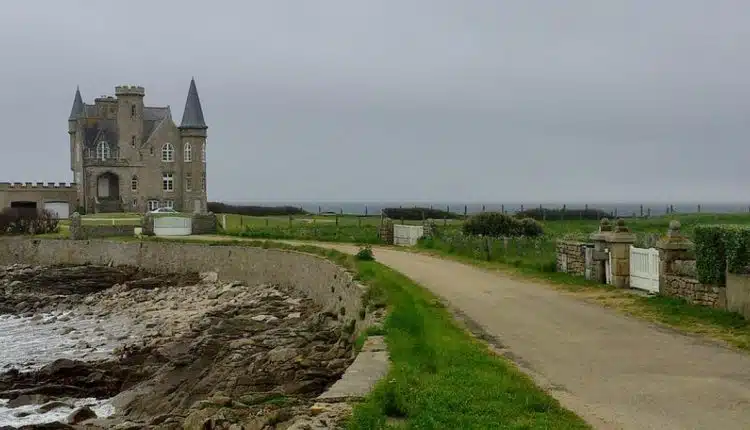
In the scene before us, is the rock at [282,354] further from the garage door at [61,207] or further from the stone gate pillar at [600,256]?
the garage door at [61,207]

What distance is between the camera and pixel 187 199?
68.9m

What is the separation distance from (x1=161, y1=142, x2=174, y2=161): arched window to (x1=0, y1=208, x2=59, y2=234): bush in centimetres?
1793

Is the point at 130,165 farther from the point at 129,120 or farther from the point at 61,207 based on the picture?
the point at 61,207

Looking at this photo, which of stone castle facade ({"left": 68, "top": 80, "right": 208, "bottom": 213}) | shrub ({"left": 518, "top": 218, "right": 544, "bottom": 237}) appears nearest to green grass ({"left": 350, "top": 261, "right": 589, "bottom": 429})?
shrub ({"left": 518, "top": 218, "right": 544, "bottom": 237})

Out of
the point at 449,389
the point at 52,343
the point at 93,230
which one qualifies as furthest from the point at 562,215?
A: the point at 449,389

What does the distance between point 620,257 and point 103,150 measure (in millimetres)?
54891

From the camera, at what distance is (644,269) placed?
749 inches

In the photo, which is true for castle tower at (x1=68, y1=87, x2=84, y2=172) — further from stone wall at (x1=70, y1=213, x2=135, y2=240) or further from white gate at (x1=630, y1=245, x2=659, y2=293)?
white gate at (x1=630, y1=245, x2=659, y2=293)

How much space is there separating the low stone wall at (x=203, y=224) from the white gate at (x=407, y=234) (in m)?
12.1

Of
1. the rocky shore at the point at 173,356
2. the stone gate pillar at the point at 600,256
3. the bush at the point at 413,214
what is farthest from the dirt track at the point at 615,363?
the bush at the point at 413,214

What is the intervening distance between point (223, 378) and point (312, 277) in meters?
11.9

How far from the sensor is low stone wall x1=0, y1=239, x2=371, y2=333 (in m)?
22.0

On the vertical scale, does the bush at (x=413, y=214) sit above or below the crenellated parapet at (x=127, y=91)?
below

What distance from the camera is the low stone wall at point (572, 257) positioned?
21828 millimetres
